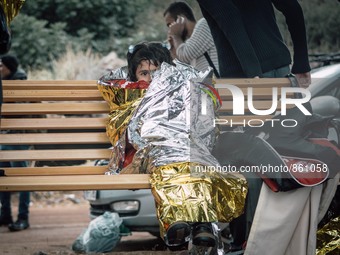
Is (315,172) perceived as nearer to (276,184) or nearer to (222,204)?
(276,184)

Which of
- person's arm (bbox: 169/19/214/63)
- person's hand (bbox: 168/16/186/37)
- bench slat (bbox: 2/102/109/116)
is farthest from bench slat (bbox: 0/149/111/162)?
person's hand (bbox: 168/16/186/37)

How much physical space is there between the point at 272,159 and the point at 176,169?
498mm

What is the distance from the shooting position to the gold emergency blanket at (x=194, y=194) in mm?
4082

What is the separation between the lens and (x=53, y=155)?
548 centimetres

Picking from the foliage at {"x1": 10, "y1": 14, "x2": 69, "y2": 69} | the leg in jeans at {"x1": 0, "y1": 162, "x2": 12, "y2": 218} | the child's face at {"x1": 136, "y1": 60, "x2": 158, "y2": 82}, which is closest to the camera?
the child's face at {"x1": 136, "y1": 60, "x2": 158, "y2": 82}

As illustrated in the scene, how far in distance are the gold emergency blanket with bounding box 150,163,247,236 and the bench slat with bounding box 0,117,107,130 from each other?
1226mm

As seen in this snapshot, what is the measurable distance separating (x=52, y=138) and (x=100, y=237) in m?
1.59

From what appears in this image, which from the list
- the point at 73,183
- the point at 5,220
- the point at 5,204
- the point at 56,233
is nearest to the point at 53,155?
the point at 73,183

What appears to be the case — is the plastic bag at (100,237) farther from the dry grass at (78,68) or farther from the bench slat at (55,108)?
the dry grass at (78,68)

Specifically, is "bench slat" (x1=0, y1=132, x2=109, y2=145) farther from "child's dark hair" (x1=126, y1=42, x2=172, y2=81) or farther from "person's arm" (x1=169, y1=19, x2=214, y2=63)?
"person's arm" (x1=169, y1=19, x2=214, y2=63)

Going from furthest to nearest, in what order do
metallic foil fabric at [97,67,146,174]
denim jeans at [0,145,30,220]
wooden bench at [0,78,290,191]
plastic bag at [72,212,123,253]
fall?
1. denim jeans at [0,145,30,220]
2. plastic bag at [72,212,123,253]
3. wooden bench at [0,78,290,191]
4. metallic foil fabric at [97,67,146,174]

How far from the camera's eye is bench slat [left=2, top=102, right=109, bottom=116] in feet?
18.8

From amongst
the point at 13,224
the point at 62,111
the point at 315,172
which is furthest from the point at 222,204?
the point at 13,224

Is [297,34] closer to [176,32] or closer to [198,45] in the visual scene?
[198,45]
